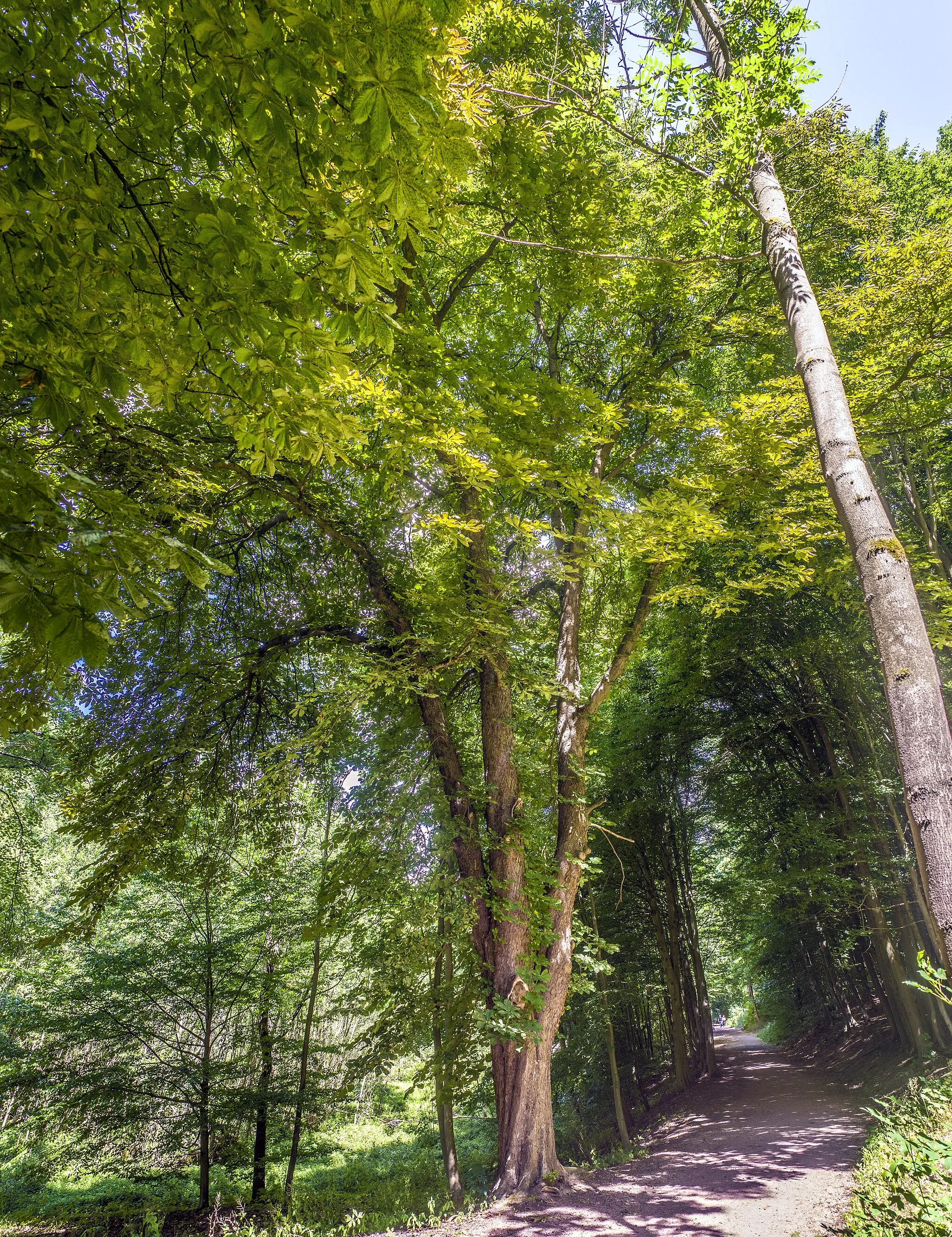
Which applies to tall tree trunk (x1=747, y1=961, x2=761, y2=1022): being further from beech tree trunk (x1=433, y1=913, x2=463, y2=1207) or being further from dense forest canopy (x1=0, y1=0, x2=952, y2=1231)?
beech tree trunk (x1=433, y1=913, x2=463, y2=1207)

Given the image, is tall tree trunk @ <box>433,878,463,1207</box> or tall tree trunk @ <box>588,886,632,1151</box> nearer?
tall tree trunk @ <box>433,878,463,1207</box>

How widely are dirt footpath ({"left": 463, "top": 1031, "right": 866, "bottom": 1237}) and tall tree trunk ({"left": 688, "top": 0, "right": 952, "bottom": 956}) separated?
11.0 ft

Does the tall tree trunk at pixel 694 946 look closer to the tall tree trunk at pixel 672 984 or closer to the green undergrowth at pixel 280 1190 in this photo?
the tall tree trunk at pixel 672 984

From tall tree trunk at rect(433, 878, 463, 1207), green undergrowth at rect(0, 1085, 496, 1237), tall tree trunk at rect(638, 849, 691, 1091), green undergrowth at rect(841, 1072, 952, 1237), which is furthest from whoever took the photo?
tall tree trunk at rect(638, 849, 691, 1091)

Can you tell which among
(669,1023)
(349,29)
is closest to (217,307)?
(349,29)

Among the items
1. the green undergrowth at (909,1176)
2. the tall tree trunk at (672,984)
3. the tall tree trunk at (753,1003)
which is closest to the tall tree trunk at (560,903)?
the green undergrowth at (909,1176)

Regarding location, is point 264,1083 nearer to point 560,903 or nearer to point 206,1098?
point 206,1098

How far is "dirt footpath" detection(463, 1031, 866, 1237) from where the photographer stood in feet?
14.7

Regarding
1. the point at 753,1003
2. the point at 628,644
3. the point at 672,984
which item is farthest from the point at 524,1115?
the point at 753,1003

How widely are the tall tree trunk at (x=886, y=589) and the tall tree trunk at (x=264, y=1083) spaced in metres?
8.93

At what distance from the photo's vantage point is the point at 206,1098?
8.20m

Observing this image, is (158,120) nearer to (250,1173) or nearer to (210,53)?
(210,53)

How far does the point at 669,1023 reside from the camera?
1561cm

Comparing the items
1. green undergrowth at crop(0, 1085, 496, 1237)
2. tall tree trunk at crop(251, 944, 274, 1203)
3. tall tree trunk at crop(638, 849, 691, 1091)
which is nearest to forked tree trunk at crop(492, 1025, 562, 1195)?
green undergrowth at crop(0, 1085, 496, 1237)
